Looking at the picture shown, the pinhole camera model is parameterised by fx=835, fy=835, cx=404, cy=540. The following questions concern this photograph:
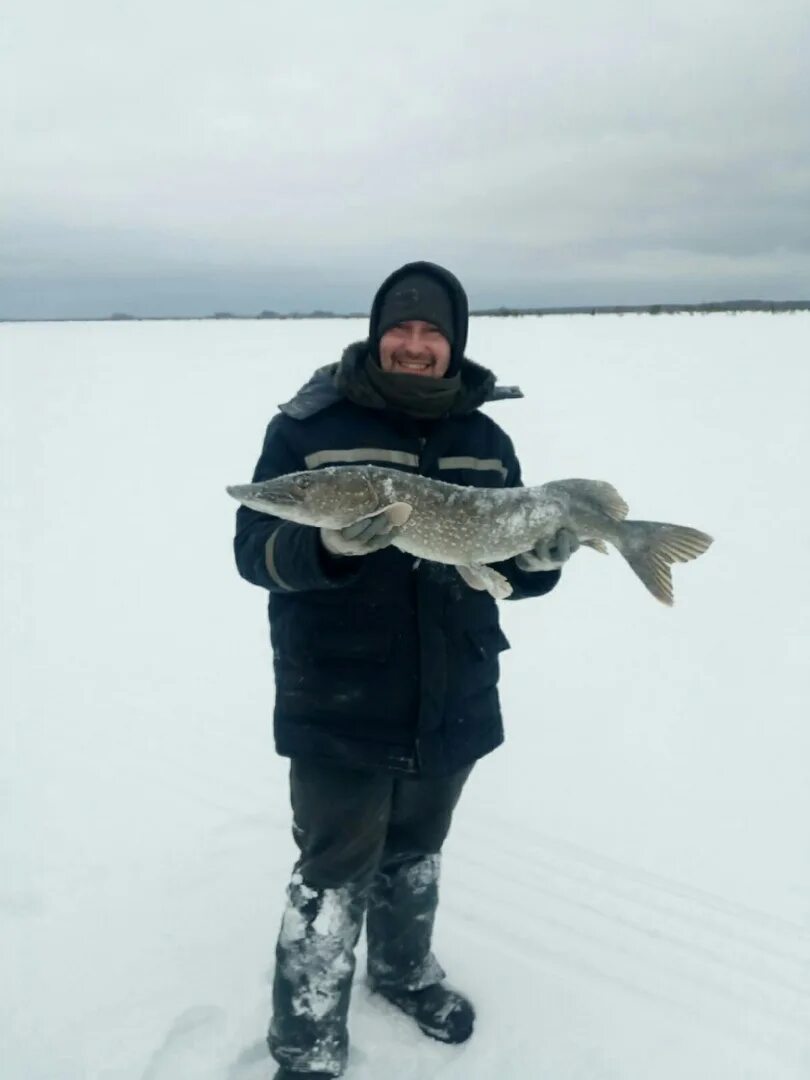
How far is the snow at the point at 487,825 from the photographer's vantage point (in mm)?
2754

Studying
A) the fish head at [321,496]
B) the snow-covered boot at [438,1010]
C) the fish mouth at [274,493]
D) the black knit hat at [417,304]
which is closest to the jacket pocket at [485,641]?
the fish head at [321,496]

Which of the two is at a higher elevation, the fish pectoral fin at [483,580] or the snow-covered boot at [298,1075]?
the fish pectoral fin at [483,580]

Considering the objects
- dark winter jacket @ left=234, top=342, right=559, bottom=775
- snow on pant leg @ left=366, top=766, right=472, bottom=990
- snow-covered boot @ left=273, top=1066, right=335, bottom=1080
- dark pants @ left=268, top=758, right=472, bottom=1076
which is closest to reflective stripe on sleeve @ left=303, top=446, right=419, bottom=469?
dark winter jacket @ left=234, top=342, right=559, bottom=775

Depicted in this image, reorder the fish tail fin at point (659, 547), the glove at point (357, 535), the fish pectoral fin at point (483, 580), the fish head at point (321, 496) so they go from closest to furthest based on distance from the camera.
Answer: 1. the glove at point (357, 535)
2. the fish head at point (321, 496)
3. the fish pectoral fin at point (483, 580)
4. the fish tail fin at point (659, 547)

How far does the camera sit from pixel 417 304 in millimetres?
2430

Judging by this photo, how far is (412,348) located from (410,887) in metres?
1.73

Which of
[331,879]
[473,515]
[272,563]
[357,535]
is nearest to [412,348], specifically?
[473,515]

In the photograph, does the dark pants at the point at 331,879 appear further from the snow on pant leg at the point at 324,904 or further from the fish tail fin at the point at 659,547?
the fish tail fin at the point at 659,547

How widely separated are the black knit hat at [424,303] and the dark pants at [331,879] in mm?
1267

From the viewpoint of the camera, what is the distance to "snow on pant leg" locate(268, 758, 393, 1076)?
7.79 feet

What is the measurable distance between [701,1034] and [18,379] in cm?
2320

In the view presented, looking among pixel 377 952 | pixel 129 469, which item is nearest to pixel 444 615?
pixel 377 952

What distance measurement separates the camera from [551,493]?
104 inches

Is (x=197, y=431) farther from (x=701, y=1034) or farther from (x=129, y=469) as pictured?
(x=701, y=1034)
